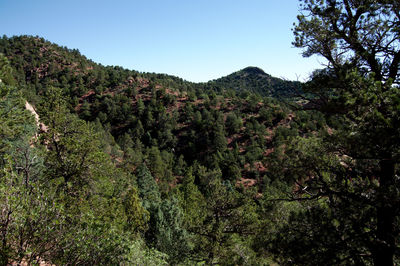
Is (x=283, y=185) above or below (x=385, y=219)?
below

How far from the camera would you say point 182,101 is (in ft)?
291

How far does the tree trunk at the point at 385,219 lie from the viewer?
410 centimetres

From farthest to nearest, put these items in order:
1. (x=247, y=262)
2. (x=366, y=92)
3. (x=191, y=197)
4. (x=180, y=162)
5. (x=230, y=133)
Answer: (x=230, y=133)
(x=180, y=162)
(x=191, y=197)
(x=247, y=262)
(x=366, y=92)

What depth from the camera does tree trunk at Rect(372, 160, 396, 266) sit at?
161 inches

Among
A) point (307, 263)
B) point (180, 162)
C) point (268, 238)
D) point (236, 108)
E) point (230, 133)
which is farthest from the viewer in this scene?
point (236, 108)

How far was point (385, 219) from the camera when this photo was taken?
4.59m

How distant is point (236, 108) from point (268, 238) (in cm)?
8125

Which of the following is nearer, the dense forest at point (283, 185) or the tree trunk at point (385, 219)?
the tree trunk at point (385, 219)

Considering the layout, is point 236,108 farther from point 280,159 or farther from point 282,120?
point 280,159

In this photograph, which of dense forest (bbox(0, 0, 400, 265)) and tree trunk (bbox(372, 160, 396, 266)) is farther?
dense forest (bbox(0, 0, 400, 265))

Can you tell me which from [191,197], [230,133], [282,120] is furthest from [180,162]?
[282,120]

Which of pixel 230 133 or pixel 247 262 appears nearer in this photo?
pixel 247 262

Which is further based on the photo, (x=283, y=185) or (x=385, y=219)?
(x=283, y=185)

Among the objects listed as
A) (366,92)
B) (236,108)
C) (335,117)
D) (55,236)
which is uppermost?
(236,108)
